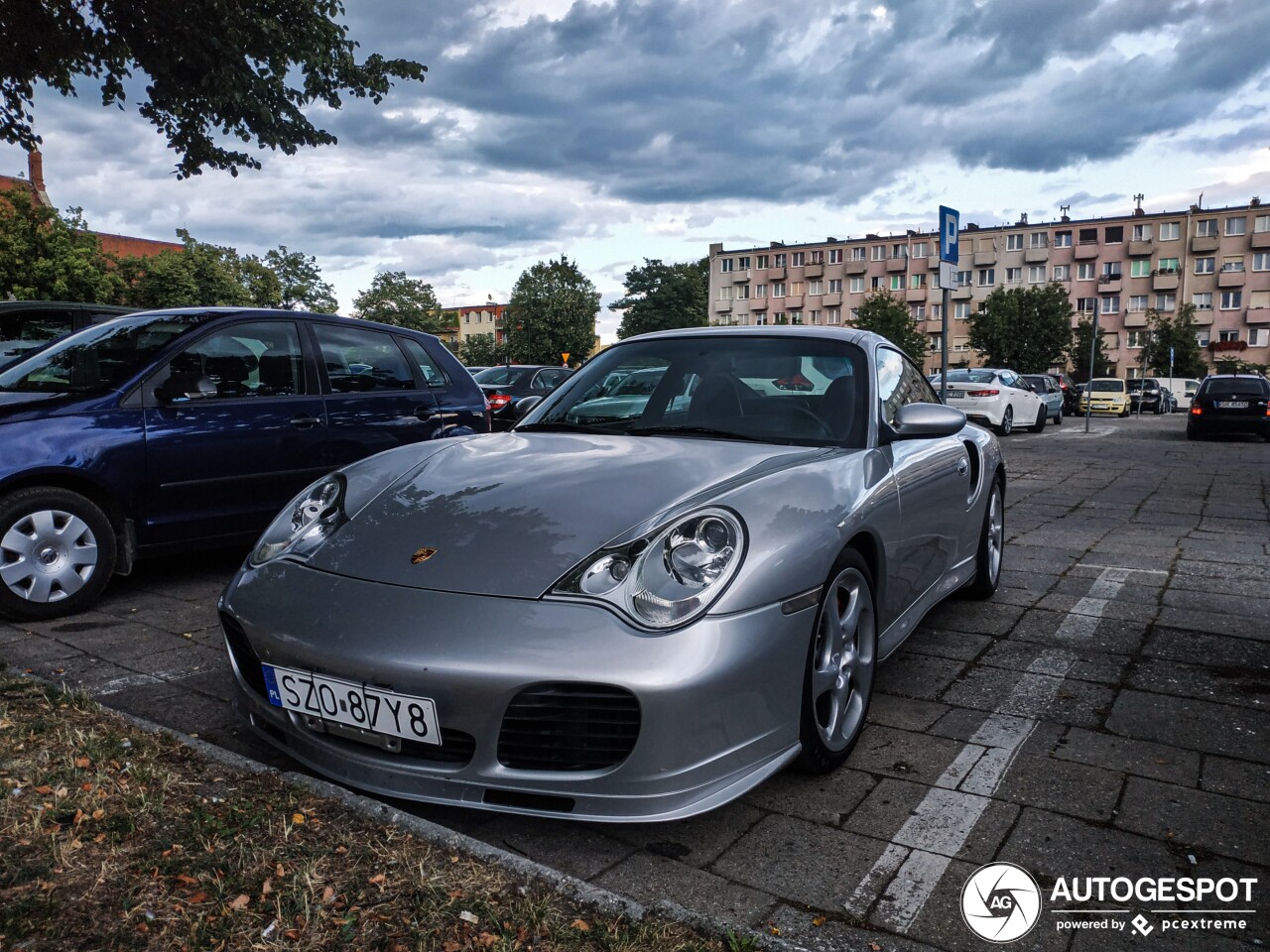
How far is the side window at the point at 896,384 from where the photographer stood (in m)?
3.57

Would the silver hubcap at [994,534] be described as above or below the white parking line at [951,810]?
above

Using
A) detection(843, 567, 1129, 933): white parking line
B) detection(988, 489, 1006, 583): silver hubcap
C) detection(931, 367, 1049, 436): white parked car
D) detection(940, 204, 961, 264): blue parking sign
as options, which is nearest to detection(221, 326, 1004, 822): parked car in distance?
detection(843, 567, 1129, 933): white parking line

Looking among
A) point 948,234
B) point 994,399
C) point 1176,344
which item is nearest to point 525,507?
point 948,234

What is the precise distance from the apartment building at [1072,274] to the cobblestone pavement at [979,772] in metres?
64.7

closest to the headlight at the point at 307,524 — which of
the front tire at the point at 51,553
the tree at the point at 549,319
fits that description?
the front tire at the point at 51,553

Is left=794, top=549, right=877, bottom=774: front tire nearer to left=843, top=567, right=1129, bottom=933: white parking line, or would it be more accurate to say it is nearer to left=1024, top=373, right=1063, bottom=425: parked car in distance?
left=843, top=567, right=1129, bottom=933: white parking line

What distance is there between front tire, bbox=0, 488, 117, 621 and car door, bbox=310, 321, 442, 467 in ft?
4.44

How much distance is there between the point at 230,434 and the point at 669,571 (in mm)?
3465

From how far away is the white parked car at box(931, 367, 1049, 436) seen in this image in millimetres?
19609

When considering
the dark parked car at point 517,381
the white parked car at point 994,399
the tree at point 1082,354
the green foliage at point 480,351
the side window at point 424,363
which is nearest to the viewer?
the side window at point 424,363

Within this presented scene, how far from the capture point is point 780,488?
2682mm

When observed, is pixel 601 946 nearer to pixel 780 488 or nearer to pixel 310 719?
pixel 310 719

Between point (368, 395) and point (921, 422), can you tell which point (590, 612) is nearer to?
point (921, 422)

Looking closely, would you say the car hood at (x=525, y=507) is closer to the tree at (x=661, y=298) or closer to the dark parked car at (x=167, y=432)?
the dark parked car at (x=167, y=432)
